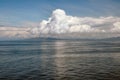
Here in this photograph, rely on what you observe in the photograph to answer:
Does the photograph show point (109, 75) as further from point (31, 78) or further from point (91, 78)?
point (31, 78)

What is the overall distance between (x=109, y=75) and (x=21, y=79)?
95.5 feet

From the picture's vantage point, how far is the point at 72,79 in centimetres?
6066

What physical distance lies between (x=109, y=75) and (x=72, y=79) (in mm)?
13508

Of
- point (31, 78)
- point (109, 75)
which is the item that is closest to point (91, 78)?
point (109, 75)

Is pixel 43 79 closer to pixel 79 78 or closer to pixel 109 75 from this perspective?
pixel 79 78

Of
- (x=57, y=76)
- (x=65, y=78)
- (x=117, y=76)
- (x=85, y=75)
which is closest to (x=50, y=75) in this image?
(x=57, y=76)

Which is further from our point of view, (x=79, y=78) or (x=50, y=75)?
(x=50, y=75)

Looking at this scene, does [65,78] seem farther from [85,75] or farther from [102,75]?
[102,75]

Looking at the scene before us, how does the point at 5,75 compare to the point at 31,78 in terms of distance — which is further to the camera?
the point at 5,75

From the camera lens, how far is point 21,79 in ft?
197

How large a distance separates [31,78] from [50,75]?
319 inches

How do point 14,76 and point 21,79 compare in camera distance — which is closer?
point 21,79

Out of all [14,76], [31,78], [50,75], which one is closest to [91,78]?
[50,75]

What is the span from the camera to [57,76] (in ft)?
216
